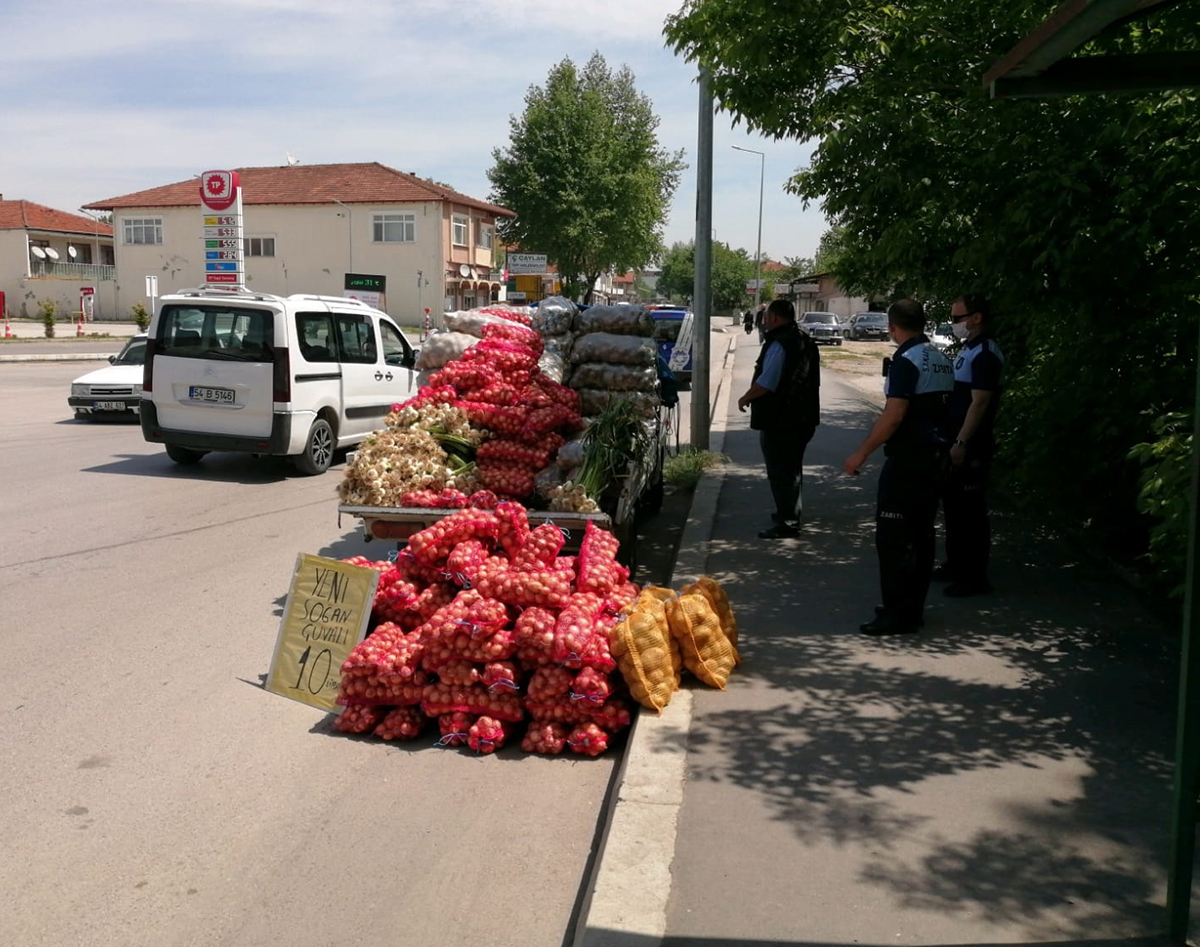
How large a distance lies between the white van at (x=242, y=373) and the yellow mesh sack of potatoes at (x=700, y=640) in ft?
25.0

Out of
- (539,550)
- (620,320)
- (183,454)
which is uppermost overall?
(620,320)

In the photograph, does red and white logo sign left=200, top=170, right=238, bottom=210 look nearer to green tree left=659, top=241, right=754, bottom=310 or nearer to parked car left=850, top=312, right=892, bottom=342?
parked car left=850, top=312, right=892, bottom=342

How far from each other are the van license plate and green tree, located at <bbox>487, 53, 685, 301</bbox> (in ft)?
143

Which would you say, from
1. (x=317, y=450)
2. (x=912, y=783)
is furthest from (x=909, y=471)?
(x=317, y=450)

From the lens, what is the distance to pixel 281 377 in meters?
12.0

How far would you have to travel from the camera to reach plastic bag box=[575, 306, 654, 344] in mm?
9156

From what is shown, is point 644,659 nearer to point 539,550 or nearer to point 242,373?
point 539,550

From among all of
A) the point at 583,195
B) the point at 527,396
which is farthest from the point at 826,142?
the point at 583,195

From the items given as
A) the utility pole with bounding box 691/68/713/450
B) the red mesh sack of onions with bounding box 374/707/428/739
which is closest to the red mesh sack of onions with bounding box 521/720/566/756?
the red mesh sack of onions with bounding box 374/707/428/739

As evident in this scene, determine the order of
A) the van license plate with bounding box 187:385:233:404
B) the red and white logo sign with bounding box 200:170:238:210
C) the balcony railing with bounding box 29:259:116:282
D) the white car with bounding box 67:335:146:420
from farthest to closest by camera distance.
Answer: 1. the balcony railing with bounding box 29:259:116:282
2. the red and white logo sign with bounding box 200:170:238:210
3. the white car with bounding box 67:335:146:420
4. the van license plate with bounding box 187:385:233:404

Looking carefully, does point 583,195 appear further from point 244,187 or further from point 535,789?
point 535,789

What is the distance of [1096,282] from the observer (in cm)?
683

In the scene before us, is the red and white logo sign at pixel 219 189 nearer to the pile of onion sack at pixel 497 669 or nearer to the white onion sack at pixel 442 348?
the white onion sack at pixel 442 348

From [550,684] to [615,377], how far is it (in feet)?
13.1
